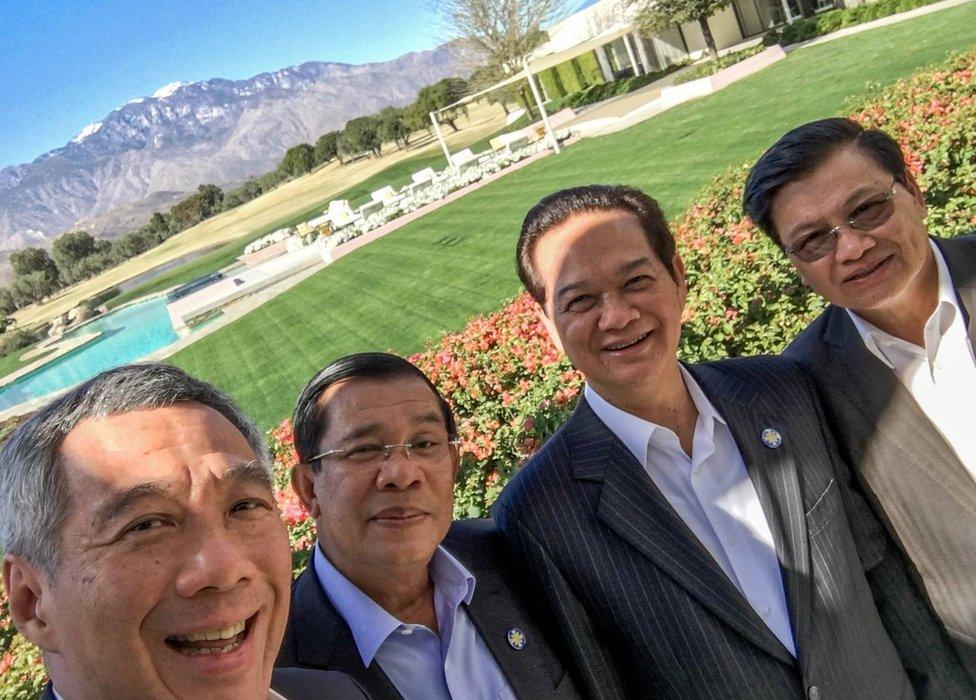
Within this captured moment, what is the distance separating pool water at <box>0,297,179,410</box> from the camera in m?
29.6

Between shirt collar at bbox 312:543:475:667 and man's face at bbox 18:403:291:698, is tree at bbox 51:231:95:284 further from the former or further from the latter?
man's face at bbox 18:403:291:698

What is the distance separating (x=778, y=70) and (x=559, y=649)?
67.6 ft

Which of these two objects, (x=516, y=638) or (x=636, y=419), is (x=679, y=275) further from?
(x=516, y=638)

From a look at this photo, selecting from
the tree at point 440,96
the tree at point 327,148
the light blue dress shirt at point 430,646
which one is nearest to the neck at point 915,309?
the light blue dress shirt at point 430,646

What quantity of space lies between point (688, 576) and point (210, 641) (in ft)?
3.43

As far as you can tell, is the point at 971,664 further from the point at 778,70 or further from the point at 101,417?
the point at 778,70

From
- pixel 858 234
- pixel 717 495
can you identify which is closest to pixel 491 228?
pixel 858 234

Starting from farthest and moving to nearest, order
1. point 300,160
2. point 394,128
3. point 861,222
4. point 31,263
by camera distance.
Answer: point 300,160 < point 31,263 < point 394,128 < point 861,222

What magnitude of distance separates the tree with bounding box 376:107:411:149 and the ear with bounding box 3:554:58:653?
72.2 meters

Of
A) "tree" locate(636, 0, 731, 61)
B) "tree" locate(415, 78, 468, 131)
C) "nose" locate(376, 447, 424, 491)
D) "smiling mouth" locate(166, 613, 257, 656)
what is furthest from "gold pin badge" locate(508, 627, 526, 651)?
"tree" locate(415, 78, 468, 131)

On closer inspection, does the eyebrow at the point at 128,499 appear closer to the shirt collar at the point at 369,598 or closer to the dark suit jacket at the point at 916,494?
the shirt collar at the point at 369,598

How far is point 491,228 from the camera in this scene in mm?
16141

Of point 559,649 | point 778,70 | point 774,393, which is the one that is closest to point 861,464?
point 774,393

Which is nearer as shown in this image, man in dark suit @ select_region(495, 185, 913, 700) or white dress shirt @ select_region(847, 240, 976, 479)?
man in dark suit @ select_region(495, 185, 913, 700)
